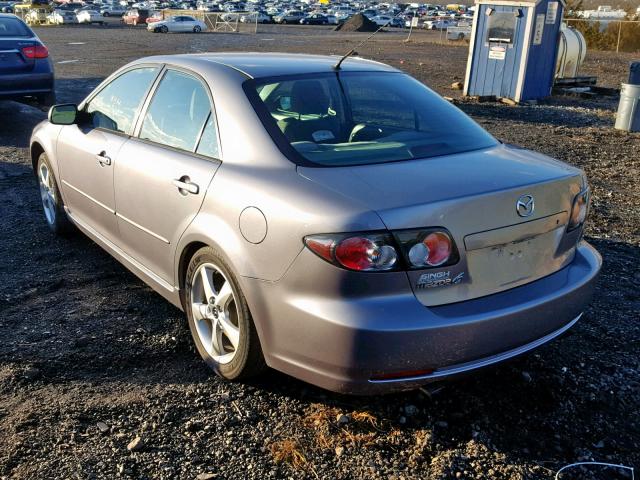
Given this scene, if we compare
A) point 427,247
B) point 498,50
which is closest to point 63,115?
point 427,247

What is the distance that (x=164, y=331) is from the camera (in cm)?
399

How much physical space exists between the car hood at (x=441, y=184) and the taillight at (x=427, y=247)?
37 millimetres

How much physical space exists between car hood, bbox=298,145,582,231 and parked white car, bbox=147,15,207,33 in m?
49.9

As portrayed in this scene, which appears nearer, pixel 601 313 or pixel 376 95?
pixel 376 95

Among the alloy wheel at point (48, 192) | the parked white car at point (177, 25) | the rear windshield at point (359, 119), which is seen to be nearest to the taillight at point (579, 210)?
the rear windshield at point (359, 119)

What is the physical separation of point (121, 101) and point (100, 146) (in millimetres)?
367

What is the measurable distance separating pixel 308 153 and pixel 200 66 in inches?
42.3

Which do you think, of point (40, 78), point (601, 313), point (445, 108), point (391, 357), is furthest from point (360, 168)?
point (40, 78)

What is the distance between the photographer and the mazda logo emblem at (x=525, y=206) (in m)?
2.87

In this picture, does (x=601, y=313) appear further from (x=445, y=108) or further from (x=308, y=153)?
(x=308, y=153)

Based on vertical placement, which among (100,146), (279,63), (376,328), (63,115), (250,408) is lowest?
(250,408)

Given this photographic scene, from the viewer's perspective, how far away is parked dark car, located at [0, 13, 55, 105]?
10398 mm

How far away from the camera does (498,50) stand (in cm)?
1417

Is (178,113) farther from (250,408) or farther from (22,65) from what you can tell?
(22,65)
